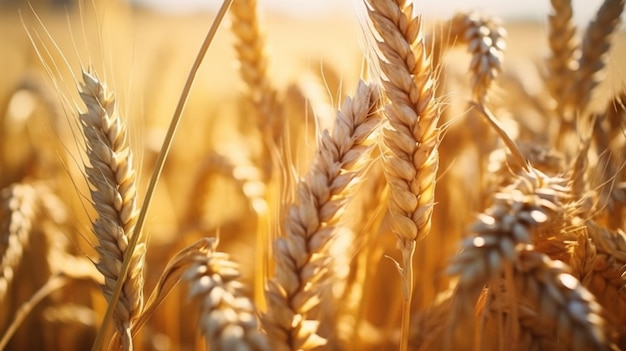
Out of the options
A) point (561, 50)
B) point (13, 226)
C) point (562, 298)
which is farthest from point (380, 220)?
point (13, 226)

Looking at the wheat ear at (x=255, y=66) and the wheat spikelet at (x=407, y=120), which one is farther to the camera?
the wheat ear at (x=255, y=66)

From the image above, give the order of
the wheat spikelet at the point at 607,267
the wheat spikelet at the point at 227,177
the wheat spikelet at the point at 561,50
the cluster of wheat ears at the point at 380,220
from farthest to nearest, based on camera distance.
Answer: the wheat spikelet at the point at 227,177
the wheat spikelet at the point at 561,50
the wheat spikelet at the point at 607,267
the cluster of wheat ears at the point at 380,220

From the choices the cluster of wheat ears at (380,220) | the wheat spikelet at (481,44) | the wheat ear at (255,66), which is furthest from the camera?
the wheat ear at (255,66)

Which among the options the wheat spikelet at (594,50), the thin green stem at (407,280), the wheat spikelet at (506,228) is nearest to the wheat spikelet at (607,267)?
the wheat spikelet at (506,228)

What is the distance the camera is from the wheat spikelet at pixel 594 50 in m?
1.52

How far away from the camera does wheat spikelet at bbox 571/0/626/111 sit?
1516mm

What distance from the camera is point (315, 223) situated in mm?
845

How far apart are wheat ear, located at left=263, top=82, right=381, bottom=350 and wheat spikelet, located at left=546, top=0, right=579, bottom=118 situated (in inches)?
36.5

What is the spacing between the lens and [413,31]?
898mm

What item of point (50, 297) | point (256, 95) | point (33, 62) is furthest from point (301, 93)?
point (33, 62)

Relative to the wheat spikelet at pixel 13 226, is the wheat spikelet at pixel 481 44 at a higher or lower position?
higher

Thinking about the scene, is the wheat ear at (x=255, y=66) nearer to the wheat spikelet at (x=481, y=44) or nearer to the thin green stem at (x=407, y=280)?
the wheat spikelet at (x=481, y=44)

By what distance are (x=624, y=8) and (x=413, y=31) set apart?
1005 mm

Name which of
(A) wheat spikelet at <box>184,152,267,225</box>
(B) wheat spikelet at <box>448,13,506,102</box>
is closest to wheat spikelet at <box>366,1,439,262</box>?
(B) wheat spikelet at <box>448,13,506,102</box>
